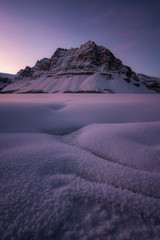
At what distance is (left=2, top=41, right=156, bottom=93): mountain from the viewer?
31.3 metres

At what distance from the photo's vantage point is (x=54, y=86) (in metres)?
33.8

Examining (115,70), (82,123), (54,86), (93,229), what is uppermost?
(115,70)

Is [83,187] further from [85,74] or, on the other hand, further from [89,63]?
[89,63]

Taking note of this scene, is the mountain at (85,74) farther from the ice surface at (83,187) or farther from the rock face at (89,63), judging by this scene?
the ice surface at (83,187)

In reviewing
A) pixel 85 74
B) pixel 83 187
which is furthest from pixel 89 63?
pixel 83 187

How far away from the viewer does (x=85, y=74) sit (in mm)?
35969

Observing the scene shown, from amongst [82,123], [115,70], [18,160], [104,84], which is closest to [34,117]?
[82,123]

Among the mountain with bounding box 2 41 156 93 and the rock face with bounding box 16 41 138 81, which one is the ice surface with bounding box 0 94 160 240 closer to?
the mountain with bounding box 2 41 156 93

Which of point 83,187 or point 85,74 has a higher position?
point 85,74

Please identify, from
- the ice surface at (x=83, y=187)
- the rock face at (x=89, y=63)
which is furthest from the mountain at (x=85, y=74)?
the ice surface at (x=83, y=187)

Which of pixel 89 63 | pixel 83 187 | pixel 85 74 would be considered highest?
pixel 89 63

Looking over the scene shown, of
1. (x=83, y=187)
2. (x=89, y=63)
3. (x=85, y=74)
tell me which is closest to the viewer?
(x=83, y=187)

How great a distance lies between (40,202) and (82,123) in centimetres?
130

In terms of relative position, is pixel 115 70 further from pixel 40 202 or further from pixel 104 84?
pixel 40 202
